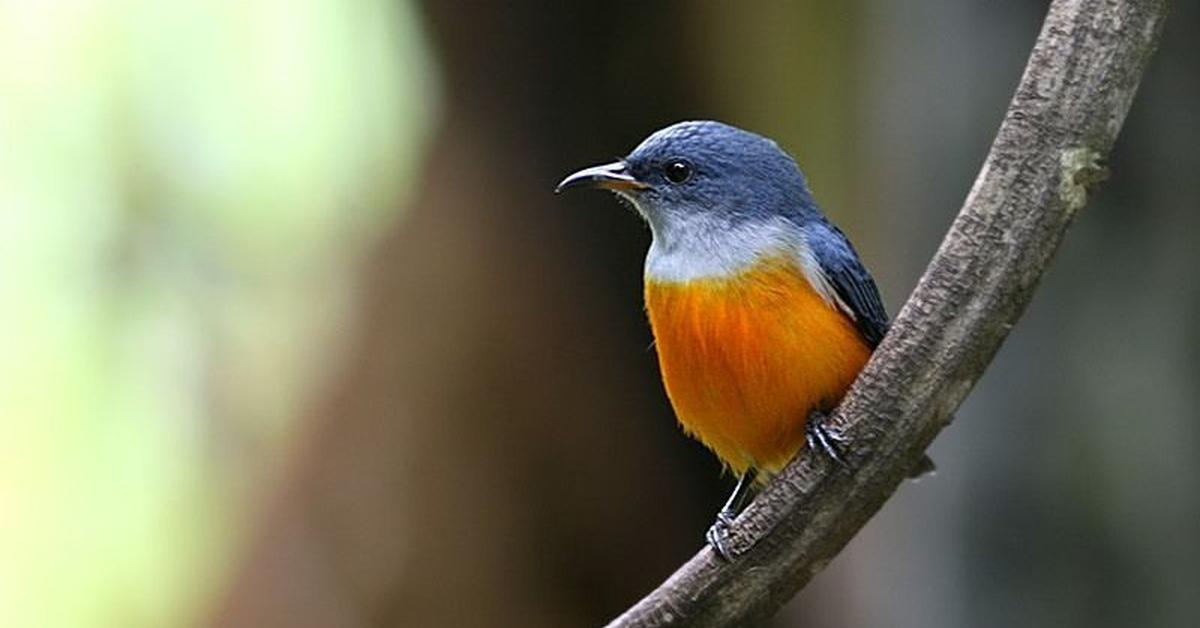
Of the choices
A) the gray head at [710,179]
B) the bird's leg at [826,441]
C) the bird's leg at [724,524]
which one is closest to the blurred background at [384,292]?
the bird's leg at [724,524]

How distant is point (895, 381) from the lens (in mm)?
2188

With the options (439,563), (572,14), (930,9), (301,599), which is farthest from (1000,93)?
(301,599)

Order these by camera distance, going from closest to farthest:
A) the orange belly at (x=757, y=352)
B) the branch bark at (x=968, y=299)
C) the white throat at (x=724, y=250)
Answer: the branch bark at (x=968, y=299)
the orange belly at (x=757, y=352)
the white throat at (x=724, y=250)

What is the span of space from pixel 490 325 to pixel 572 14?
984mm

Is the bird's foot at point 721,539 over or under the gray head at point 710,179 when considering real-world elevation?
under

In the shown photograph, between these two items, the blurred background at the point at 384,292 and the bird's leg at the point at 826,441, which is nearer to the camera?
the bird's leg at the point at 826,441

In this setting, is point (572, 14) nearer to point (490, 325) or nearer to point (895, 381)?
point (490, 325)

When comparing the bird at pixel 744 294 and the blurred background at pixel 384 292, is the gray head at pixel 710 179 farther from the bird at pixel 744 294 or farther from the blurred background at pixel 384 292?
the blurred background at pixel 384 292

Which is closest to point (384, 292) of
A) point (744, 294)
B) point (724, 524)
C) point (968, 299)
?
point (744, 294)

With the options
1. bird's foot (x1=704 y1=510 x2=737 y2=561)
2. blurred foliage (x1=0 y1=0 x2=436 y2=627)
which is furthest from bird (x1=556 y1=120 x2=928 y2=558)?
blurred foliage (x1=0 y1=0 x2=436 y2=627)

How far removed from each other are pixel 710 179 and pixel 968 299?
32.0 inches

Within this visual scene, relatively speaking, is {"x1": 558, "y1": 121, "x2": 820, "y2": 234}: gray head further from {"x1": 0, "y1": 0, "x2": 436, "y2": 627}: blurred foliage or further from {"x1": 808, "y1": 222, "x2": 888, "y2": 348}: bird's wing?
{"x1": 0, "y1": 0, "x2": 436, "y2": 627}: blurred foliage

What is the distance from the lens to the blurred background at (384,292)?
443 cm

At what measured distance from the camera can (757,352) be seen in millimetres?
2627
